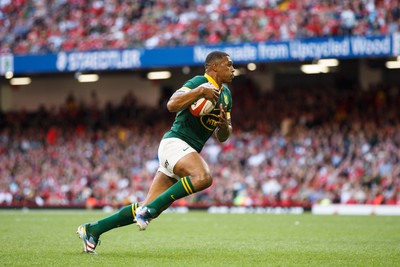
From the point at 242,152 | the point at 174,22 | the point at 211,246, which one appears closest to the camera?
the point at 211,246

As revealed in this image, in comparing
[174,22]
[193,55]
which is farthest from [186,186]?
[174,22]

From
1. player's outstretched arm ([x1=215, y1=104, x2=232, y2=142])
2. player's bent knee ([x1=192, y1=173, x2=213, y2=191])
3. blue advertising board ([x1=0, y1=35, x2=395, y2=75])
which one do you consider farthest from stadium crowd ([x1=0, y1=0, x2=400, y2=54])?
player's bent knee ([x1=192, y1=173, x2=213, y2=191])

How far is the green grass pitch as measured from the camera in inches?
335

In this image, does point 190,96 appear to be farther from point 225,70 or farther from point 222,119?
point 225,70

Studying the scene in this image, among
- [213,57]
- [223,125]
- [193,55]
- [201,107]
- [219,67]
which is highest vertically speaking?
[193,55]

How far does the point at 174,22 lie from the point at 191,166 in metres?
20.7

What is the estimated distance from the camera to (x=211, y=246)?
1052 centimetres

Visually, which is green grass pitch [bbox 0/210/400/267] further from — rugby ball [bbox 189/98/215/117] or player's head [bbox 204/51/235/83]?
player's head [bbox 204/51/235/83]

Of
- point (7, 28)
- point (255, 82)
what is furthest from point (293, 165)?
point (7, 28)

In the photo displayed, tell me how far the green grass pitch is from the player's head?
85.1 inches

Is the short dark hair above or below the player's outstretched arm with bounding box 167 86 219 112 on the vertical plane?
above

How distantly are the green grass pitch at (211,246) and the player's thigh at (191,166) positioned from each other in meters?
0.98

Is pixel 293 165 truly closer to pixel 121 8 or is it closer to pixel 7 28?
pixel 121 8

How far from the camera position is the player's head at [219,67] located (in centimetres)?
928
